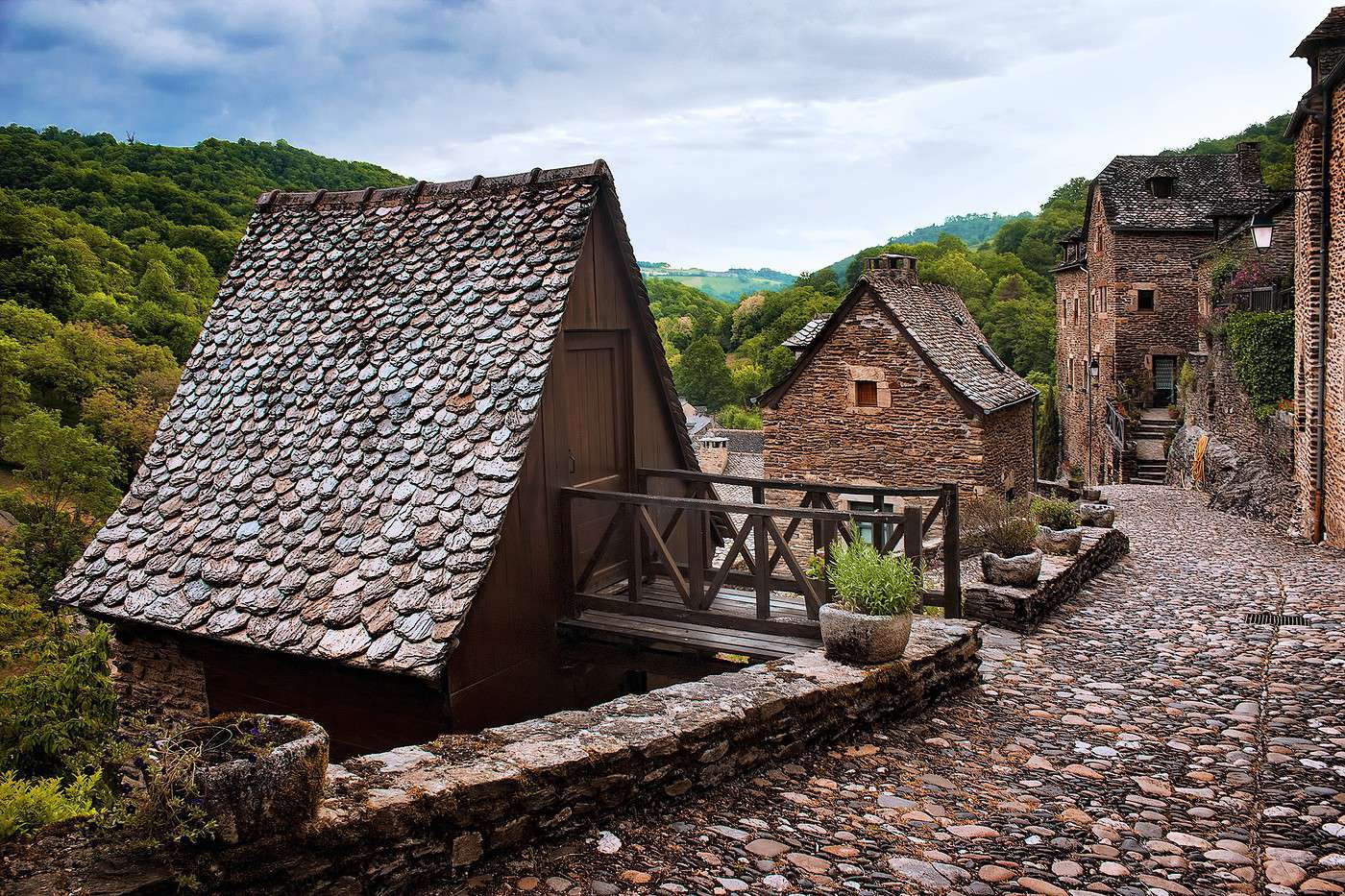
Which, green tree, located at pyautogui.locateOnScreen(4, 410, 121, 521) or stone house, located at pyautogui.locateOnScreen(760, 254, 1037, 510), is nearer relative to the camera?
stone house, located at pyautogui.locateOnScreen(760, 254, 1037, 510)

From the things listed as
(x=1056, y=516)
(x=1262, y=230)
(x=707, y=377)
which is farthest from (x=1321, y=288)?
(x=707, y=377)

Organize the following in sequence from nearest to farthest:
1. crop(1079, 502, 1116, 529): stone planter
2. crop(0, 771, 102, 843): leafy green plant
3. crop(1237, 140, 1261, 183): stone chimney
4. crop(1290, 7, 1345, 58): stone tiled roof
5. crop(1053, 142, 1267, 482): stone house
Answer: crop(0, 771, 102, 843): leafy green plant < crop(1079, 502, 1116, 529): stone planter < crop(1290, 7, 1345, 58): stone tiled roof < crop(1237, 140, 1261, 183): stone chimney < crop(1053, 142, 1267, 482): stone house

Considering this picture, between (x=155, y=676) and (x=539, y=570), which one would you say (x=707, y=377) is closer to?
(x=155, y=676)

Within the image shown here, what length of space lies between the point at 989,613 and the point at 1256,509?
1193 centimetres

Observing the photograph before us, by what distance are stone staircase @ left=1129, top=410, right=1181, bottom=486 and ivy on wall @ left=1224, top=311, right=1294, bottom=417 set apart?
11.4m

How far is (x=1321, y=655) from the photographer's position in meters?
Result: 7.81

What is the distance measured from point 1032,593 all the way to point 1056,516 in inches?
120

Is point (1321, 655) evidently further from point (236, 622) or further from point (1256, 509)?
point (1256, 509)

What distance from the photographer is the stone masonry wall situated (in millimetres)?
20531

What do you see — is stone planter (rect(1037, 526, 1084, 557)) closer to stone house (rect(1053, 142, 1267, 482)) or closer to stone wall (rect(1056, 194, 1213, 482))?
stone house (rect(1053, 142, 1267, 482))

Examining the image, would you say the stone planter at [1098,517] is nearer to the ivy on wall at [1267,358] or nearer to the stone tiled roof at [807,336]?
the ivy on wall at [1267,358]

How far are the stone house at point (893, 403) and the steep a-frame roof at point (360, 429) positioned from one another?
41.6ft

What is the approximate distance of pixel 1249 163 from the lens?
35.9 m

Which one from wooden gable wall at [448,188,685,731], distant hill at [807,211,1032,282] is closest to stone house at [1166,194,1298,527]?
wooden gable wall at [448,188,685,731]
